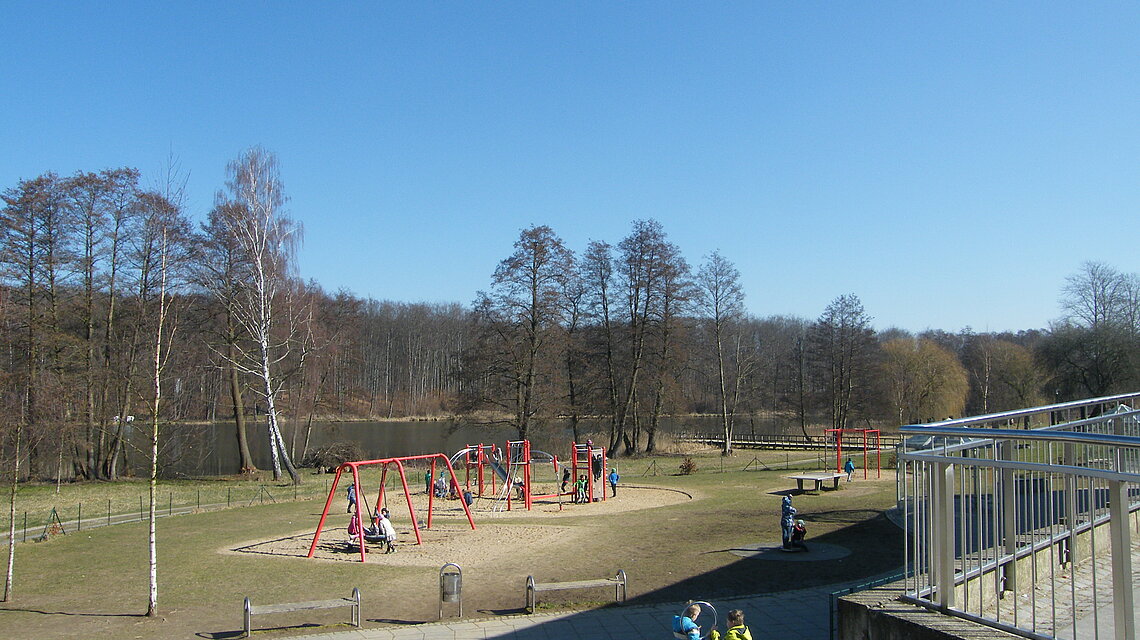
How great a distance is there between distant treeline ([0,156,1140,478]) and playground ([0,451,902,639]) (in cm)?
555

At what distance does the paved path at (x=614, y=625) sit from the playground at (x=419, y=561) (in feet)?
1.91

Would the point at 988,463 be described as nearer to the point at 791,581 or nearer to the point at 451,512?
the point at 791,581

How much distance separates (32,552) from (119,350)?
20492 millimetres

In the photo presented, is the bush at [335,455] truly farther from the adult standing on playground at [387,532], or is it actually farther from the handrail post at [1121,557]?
the handrail post at [1121,557]

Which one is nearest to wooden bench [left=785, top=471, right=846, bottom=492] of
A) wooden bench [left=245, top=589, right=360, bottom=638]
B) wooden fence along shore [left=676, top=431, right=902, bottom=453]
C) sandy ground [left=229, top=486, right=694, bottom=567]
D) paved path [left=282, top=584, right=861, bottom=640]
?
sandy ground [left=229, top=486, right=694, bottom=567]

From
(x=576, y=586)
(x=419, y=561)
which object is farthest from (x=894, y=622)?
(x=419, y=561)

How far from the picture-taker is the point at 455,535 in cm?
2077

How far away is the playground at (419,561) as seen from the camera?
12695 millimetres

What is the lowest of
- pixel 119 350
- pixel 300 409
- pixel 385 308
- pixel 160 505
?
pixel 160 505

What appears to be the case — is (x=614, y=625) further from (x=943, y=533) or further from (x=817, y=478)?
(x=817, y=478)

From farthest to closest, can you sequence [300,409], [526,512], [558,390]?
[558,390] → [300,409] → [526,512]

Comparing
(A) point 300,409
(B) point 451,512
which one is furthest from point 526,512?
(A) point 300,409

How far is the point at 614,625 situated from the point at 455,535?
33.2 ft

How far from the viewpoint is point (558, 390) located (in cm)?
4425
